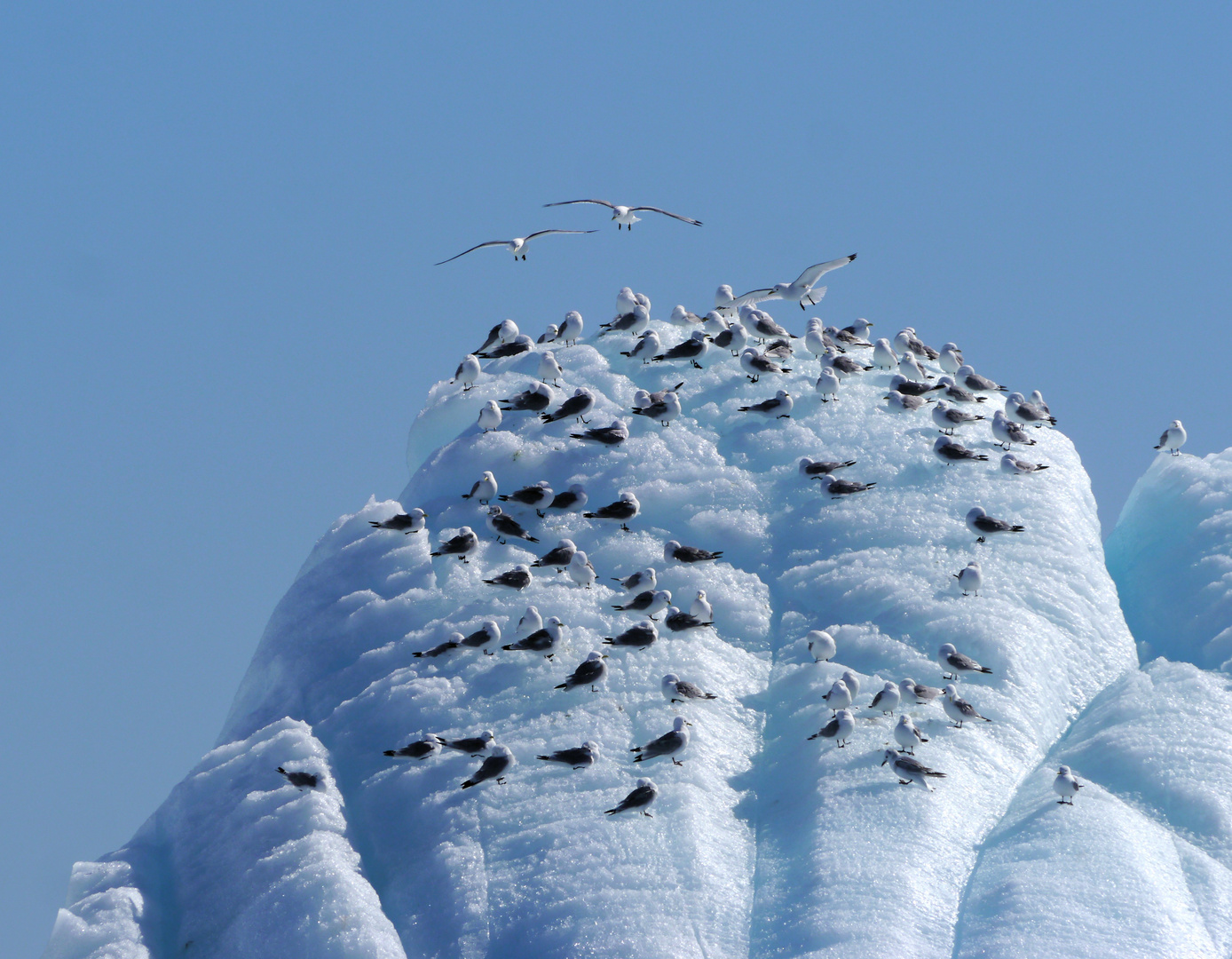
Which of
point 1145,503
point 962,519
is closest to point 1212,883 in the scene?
point 962,519

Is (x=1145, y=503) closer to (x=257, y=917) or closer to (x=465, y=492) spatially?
(x=465, y=492)

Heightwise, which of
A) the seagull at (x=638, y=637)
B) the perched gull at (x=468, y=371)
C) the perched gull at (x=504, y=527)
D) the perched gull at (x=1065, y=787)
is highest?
the perched gull at (x=468, y=371)

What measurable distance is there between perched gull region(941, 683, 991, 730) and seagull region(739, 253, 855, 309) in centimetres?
Answer: 1015

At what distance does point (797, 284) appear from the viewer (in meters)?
29.0

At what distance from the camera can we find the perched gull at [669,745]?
1925cm

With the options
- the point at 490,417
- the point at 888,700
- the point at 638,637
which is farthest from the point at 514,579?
the point at 888,700

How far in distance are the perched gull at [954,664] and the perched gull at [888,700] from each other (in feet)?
3.70

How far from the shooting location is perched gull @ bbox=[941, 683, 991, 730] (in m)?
20.1

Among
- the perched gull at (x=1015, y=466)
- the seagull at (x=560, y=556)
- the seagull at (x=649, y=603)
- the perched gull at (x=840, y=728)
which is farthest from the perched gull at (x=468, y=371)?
the perched gull at (x=840, y=728)

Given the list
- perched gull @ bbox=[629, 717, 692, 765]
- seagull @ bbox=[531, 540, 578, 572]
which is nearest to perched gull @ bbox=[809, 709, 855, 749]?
perched gull @ bbox=[629, 717, 692, 765]

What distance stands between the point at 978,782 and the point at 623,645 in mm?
4950

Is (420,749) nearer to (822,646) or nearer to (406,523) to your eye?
(406,523)

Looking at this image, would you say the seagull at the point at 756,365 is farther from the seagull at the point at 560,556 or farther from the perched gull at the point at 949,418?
the seagull at the point at 560,556

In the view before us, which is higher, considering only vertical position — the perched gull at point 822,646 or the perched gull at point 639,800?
the perched gull at point 822,646
